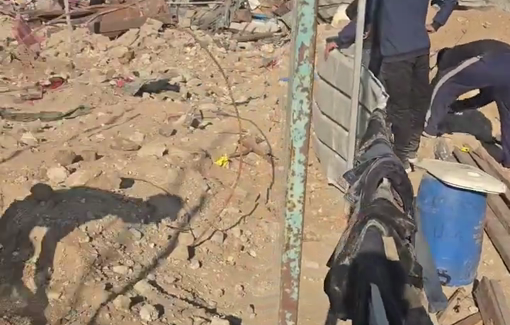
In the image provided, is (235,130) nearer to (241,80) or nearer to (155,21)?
(241,80)

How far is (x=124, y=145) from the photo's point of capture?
6.85 meters

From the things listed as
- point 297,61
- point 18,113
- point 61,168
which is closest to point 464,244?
point 61,168

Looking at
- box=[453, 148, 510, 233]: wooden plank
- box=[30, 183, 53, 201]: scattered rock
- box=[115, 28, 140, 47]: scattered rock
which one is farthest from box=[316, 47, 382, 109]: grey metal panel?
box=[115, 28, 140, 47]: scattered rock

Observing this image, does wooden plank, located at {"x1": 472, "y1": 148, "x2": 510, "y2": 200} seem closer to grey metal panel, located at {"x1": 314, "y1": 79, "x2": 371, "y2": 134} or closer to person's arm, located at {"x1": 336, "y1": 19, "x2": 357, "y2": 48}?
grey metal panel, located at {"x1": 314, "y1": 79, "x2": 371, "y2": 134}

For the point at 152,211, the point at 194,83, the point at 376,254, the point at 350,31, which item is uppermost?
the point at 376,254

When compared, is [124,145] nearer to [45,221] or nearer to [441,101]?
Answer: [45,221]

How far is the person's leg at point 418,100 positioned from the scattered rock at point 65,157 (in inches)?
109

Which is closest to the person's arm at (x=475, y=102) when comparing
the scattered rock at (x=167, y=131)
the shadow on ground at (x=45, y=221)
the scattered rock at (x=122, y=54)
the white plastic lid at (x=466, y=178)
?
the white plastic lid at (x=466, y=178)

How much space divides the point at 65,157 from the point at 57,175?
14.1 inches

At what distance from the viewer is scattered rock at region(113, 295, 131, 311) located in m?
4.57

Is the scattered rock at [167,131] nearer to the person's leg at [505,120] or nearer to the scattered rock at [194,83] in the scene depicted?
the scattered rock at [194,83]

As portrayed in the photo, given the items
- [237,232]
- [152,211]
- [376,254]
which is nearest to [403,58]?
[237,232]

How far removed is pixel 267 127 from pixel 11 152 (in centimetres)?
250

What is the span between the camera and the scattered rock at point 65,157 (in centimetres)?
629
